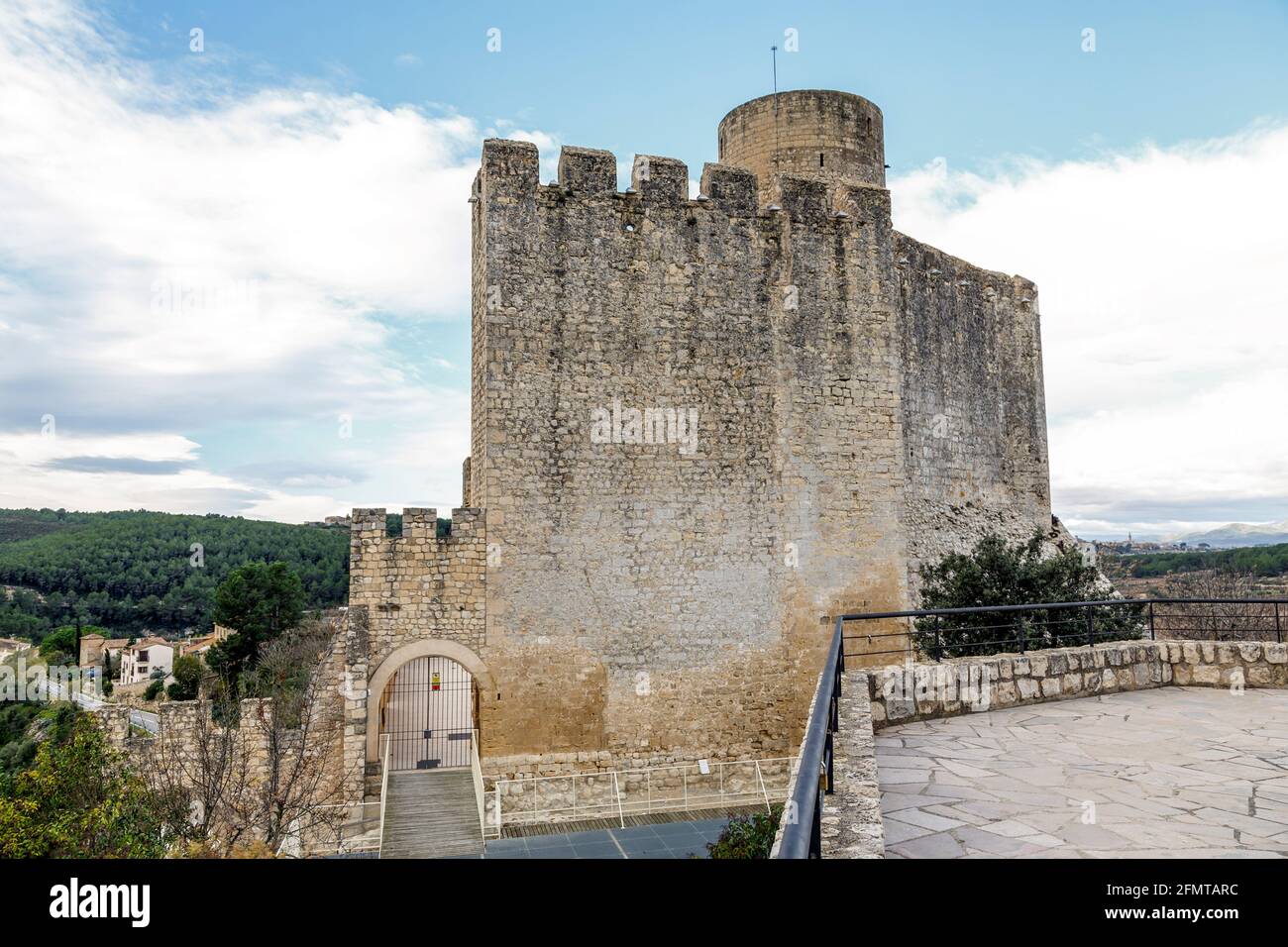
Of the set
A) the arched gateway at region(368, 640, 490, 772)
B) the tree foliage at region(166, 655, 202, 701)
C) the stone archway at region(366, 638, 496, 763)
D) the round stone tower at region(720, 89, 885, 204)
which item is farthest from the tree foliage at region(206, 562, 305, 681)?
the round stone tower at region(720, 89, 885, 204)

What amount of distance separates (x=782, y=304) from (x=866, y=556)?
13.7 ft

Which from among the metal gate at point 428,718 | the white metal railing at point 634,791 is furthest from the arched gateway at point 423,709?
the white metal railing at point 634,791

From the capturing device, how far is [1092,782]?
492 centimetres

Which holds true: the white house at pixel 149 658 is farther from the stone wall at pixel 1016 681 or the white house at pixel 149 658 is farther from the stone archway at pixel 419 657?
the stone wall at pixel 1016 681

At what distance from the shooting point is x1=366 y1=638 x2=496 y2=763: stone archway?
38.2ft

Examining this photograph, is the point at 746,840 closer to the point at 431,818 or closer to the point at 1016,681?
the point at 1016,681

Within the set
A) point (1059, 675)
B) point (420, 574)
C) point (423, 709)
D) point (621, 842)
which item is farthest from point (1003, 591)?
point (423, 709)

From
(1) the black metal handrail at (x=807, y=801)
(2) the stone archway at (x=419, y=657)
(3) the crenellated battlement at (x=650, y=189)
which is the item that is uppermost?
(3) the crenellated battlement at (x=650, y=189)

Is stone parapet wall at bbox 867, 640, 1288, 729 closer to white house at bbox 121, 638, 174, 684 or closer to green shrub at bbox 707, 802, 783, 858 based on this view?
green shrub at bbox 707, 802, 783, 858

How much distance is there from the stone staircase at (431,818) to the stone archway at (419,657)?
151cm

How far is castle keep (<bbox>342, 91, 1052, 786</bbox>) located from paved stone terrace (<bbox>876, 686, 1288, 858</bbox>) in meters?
5.93

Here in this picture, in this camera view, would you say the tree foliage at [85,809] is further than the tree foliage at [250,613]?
No

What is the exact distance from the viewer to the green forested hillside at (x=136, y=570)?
63969 mm
